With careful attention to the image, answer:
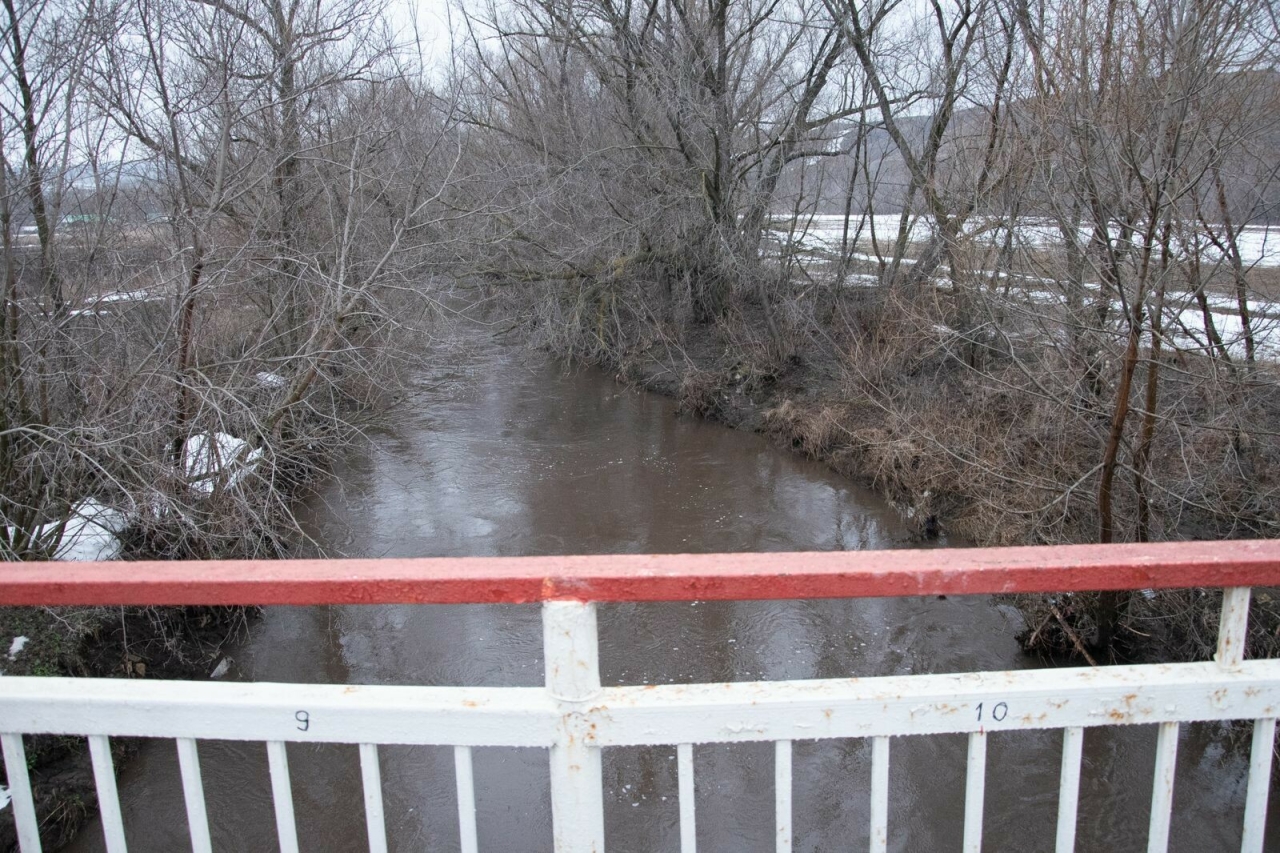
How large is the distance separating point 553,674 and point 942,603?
6618 mm

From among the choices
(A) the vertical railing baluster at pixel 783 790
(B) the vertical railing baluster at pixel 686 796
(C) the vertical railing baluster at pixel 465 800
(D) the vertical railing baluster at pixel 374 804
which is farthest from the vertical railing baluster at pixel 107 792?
(A) the vertical railing baluster at pixel 783 790

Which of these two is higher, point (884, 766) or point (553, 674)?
point (553, 674)

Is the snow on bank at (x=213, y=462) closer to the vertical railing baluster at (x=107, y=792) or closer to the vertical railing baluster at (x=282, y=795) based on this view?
the vertical railing baluster at (x=107, y=792)

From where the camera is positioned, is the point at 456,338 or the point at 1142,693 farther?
the point at 456,338

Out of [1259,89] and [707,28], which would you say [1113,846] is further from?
[707,28]

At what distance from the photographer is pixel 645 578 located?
165cm

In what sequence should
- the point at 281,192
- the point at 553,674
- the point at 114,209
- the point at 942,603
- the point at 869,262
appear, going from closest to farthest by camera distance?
the point at 553,674 → the point at 114,209 → the point at 942,603 → the point at 281,192 → the point at 869,262

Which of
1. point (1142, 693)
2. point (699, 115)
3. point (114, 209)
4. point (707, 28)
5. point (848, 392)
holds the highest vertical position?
point (707, 28)

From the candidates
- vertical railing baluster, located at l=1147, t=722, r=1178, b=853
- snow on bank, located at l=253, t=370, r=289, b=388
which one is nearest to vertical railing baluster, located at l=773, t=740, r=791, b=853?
vertical railing baluster, located at l=1147, t=722, r=1178, b=853

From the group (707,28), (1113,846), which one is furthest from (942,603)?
(707,28)

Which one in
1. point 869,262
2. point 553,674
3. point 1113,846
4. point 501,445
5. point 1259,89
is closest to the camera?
point 553,674

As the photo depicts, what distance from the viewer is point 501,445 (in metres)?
12.8

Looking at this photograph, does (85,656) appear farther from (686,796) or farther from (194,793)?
(686,796)

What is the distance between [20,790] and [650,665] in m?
5.12
